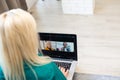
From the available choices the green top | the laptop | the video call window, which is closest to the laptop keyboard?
the laptop

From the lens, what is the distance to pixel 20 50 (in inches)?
34.5

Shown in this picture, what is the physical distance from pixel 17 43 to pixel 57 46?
65 centimetres

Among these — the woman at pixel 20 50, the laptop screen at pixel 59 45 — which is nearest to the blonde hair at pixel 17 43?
the woman at pixel 20 50

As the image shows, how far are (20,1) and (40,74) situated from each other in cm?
163

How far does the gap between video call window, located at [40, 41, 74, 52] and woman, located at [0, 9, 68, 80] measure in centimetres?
49

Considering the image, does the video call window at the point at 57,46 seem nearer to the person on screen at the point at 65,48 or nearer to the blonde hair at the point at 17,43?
the person on screen at the point at 65,48

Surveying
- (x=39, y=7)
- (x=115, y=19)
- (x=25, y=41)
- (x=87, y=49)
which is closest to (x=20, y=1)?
(x=39, y=7)

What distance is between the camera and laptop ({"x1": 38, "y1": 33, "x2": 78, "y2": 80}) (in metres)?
1.39

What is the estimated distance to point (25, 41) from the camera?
0.87 m

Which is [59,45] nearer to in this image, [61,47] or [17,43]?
[61,47]

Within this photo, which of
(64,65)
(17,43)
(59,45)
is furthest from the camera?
(64,65)

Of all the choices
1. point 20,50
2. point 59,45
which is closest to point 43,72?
point 20,50

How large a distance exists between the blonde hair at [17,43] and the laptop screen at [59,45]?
0.49 metres

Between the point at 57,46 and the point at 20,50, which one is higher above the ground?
the point at 20,50
